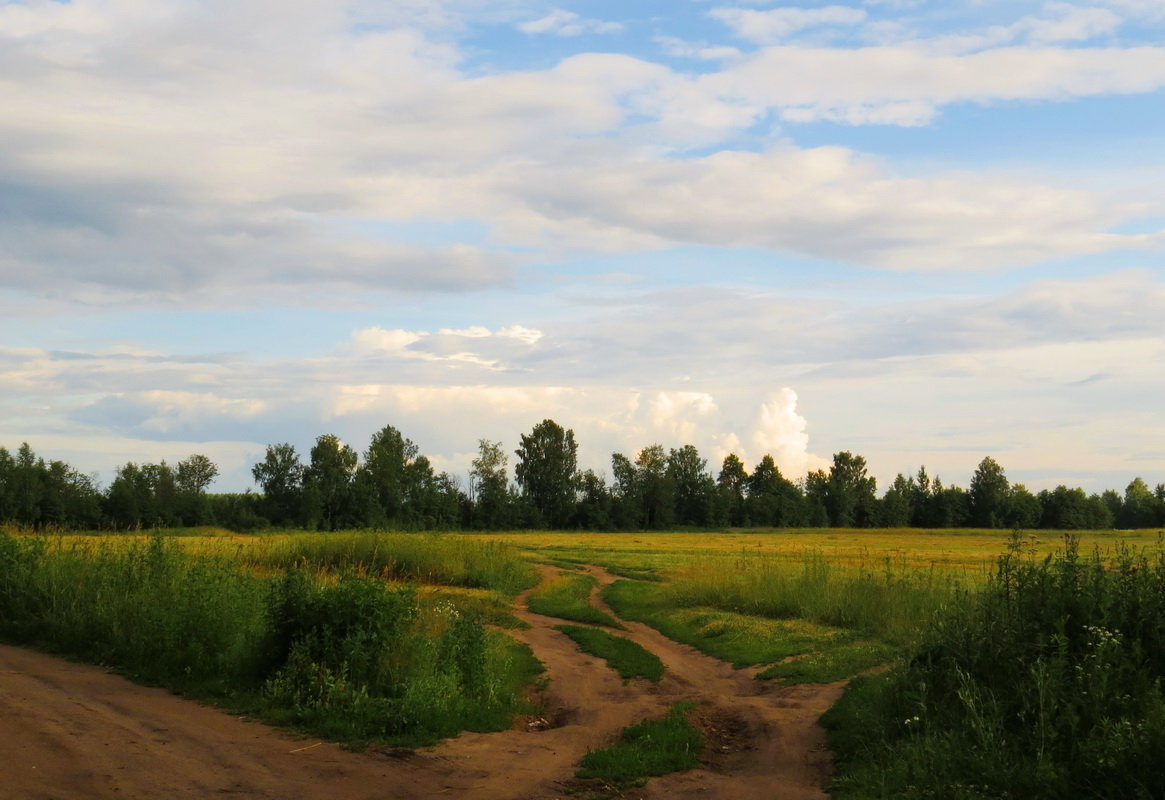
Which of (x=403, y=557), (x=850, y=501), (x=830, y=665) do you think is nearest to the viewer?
(x=830, y=665)

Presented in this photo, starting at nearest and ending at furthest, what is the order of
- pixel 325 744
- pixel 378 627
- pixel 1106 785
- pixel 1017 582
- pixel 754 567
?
pixel 1106 785 → pixel 325 744 → pixel 1017 582 → pixel 378 627 → pixel 754 567

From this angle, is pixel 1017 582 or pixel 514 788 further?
pixel 1017 582

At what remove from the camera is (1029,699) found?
9.18 metres

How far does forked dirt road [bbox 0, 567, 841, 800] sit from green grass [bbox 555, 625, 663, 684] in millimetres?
1805

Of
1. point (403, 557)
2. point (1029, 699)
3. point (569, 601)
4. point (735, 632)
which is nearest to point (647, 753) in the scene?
point (1029, 699)

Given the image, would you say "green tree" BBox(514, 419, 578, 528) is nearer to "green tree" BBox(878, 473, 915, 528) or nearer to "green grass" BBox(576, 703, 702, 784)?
"green tree" BBox(878, 473, 915, 528)

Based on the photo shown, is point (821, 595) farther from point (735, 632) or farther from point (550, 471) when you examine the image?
point (550, 471)

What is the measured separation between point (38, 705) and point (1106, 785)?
11.4 m

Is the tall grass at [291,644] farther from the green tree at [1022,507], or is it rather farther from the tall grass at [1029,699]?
the green tree at [1022,507]

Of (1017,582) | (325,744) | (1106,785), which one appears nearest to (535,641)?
(325,744)

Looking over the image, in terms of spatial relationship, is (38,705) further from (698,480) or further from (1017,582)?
(698,480)

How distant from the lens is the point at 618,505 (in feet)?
426

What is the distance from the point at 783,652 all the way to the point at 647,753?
24.8 ft

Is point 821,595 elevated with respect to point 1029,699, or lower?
lower
